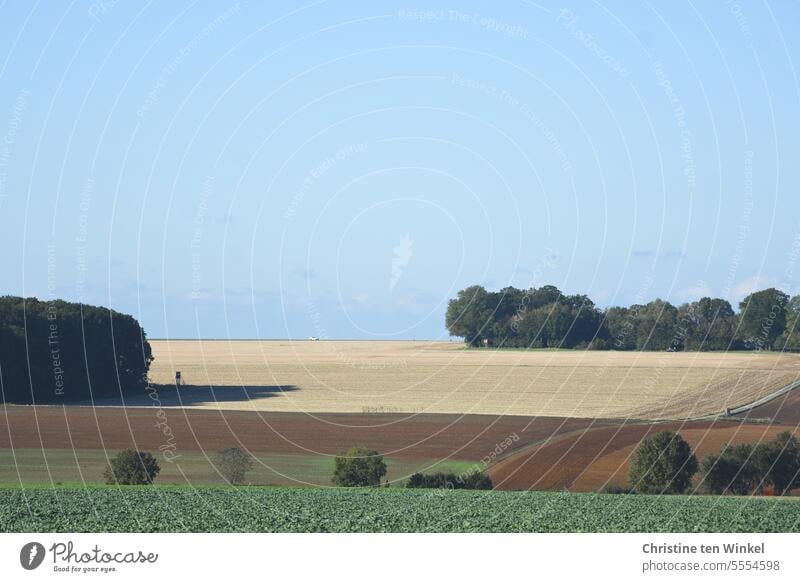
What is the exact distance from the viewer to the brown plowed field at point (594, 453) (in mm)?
52278

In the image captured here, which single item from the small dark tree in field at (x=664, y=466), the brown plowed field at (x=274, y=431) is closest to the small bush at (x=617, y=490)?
the small dark tree in field at (x=664, y=466)

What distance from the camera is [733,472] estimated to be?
5091cm

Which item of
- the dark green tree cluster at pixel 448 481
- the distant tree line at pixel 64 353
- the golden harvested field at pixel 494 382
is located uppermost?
the distant tree line at pixel 64 353

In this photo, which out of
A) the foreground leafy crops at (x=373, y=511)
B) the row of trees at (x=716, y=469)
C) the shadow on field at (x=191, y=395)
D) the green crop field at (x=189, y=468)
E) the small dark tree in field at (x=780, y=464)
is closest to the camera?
the foreground leafy crops at (x=373, y=511)

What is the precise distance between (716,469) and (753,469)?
164 cm

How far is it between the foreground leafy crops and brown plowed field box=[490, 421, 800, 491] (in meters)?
8.41

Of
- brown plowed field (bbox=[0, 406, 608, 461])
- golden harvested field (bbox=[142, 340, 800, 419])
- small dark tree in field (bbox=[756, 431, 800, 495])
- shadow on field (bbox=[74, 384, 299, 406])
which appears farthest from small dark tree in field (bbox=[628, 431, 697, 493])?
shadow on field (bbox=[74, 384, 299, 406])

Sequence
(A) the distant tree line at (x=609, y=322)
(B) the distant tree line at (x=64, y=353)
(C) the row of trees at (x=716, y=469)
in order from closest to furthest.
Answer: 1. (C) the row of trees at (x=716, y=469)
2. (B) the distant tree line at (x=64, y=353)
3. (A) the distant tree line at (x=609, y=322)

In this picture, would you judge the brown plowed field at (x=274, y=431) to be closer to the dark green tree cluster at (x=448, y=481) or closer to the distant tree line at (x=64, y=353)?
the distant tree line at (x=64, y=353)

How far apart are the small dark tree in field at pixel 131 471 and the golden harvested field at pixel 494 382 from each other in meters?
36.4

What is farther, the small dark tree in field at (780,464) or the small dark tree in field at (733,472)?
the small dark tree in field at (780,464)

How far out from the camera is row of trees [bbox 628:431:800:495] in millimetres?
49500
